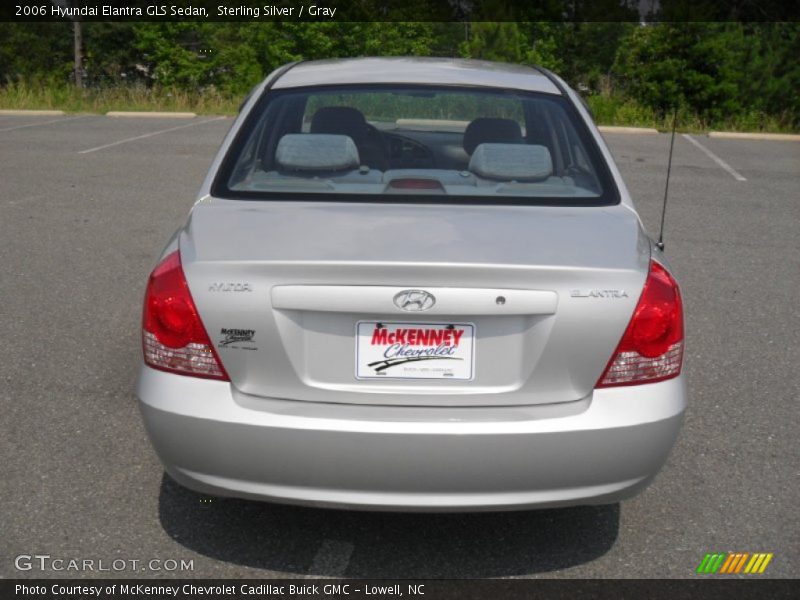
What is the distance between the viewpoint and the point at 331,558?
136 inches

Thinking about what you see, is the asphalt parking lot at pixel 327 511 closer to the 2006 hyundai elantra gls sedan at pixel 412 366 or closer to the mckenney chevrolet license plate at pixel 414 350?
the 2006 hyundai elantra gls sedan at pixel 412 366

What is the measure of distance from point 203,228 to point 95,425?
5.41 feet

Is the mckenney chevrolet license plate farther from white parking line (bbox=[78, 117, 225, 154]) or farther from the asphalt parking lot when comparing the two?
white parking line (bbox=[78, 117, 225, 154])

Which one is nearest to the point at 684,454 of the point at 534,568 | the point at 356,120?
the point at 534,568

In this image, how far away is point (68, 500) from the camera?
12.6 ft

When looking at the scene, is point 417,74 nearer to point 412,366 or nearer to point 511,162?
point 511,162

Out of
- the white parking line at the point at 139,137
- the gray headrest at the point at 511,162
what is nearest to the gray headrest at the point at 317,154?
the gray headrest at the point at 511,162

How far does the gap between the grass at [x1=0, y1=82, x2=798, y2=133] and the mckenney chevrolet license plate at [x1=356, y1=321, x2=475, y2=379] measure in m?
18.7

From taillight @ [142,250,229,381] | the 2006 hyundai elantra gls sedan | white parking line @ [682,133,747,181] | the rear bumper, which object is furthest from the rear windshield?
white parking line @ [682,133,747,181]

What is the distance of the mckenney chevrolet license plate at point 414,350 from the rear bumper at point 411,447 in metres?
0.11

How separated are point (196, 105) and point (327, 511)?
22033mm

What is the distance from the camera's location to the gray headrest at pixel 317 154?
3.99 meters

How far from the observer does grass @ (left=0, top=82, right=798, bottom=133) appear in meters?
22.0

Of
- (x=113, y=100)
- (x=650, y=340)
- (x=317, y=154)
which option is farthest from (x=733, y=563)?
(x=113, y=100)
